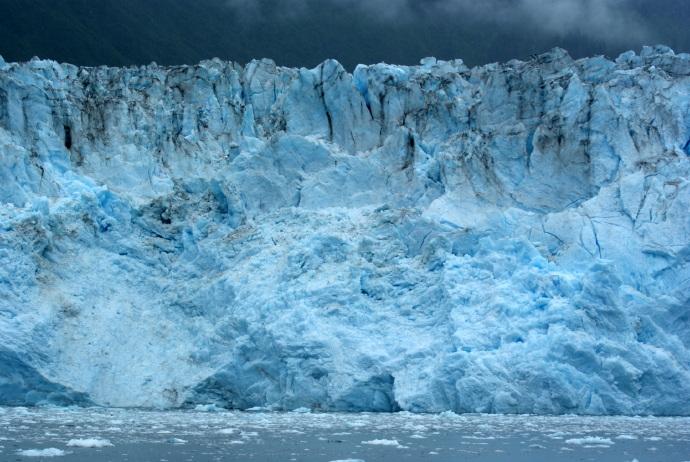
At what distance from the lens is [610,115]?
53.9 feet

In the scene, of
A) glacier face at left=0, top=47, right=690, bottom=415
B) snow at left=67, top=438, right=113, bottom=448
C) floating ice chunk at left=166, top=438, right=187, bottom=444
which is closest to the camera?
snow at left=67, top=438, right=113, bottom=448

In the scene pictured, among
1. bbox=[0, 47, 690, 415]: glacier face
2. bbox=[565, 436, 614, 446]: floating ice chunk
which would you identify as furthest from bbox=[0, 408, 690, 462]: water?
bbox=[0, 47, 690, 415]: glacier face

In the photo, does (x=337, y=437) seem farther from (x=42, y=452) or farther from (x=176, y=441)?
(x=42, y=452)

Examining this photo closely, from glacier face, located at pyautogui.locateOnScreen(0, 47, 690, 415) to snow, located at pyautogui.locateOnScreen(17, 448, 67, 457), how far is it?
669 cm

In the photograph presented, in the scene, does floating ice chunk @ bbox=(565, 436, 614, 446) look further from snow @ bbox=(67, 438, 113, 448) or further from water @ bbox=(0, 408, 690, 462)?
snow @ bbox=(67, 438, 113, 448)

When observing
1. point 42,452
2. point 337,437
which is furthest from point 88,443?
point 337,437

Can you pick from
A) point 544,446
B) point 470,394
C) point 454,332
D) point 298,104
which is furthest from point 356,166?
point 544,446

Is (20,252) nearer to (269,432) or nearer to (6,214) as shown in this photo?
(6,214)

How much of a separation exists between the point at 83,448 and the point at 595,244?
33.1ft

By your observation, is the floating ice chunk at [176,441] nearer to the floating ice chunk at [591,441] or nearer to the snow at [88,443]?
the snow at [88,443]

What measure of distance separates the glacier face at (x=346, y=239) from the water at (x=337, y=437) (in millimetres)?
1095

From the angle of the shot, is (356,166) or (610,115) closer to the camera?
(610,115)

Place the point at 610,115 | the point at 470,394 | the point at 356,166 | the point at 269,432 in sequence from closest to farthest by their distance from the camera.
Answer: the point at 269,432
the point at 470,394
the point at 610,115
the point at 356,166

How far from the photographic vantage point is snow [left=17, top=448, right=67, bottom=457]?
716 centimetres
